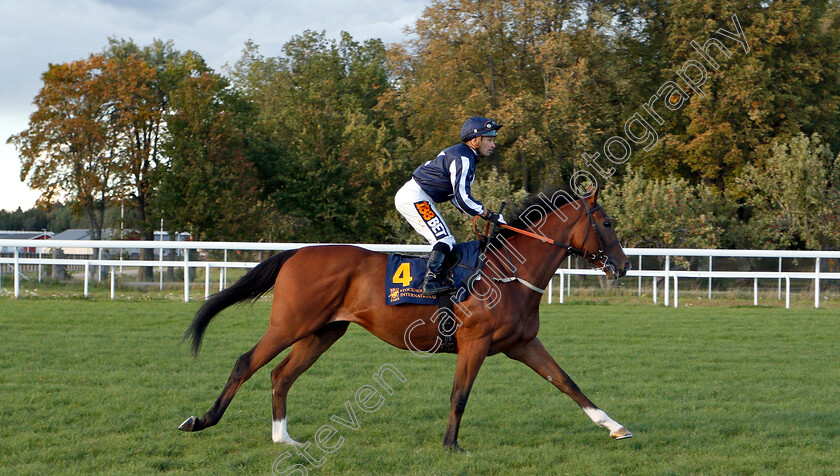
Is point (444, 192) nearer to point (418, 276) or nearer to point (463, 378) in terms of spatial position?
point (418, 276)

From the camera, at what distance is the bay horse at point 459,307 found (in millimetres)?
5109

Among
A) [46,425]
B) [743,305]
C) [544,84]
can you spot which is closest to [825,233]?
[743,305]

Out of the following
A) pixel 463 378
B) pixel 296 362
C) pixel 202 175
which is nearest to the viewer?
pixel 463 378

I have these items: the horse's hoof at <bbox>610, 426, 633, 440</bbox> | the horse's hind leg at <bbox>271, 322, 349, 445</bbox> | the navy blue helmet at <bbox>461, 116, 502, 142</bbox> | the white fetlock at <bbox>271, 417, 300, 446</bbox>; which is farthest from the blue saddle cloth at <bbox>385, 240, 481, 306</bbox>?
the horse's hoof at <bbox>610, 426, 633, 440</bbox>

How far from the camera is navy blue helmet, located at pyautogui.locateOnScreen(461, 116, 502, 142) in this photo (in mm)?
5219

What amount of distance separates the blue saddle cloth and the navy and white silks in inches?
5.4

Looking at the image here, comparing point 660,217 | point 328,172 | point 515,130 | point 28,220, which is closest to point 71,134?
point 328,172

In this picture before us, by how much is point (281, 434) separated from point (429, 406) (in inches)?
56.3

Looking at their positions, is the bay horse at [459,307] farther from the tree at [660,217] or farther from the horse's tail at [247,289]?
the tree at [660,217]

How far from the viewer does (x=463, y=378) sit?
5039mm

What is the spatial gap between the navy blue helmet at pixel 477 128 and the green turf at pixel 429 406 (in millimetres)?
2139

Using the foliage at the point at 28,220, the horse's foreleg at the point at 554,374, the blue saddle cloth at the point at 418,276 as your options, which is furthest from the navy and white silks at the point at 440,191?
the foliage at the point at 28,220

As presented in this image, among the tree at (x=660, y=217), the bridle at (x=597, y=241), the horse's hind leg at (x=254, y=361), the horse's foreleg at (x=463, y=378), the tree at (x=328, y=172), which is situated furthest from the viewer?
the tree at (x=328, y=172)

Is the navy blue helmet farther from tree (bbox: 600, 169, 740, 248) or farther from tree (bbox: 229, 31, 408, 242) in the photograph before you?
tree (bbox: 229, 31, 408, 242)
